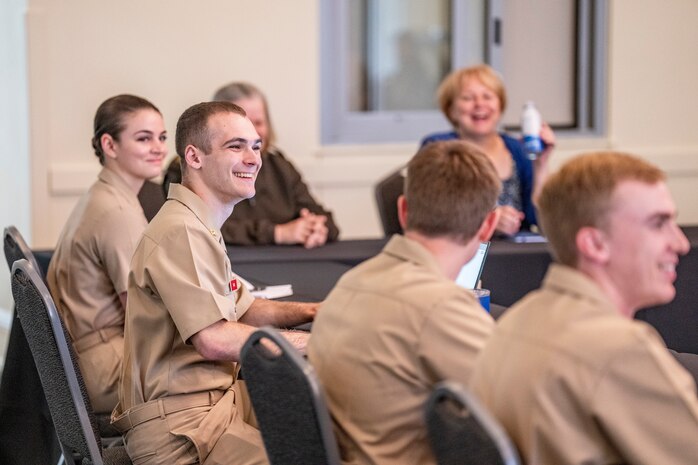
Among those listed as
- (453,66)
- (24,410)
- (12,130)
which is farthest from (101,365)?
(453,66)

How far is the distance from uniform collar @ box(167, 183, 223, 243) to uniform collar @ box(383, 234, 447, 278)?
656 mm

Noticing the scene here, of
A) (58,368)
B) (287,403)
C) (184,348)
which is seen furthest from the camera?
(184,348)

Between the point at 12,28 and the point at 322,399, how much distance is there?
365cm

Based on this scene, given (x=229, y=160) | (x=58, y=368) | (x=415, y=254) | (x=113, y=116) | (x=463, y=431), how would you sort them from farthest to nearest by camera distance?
(x=113, y=116) < (x=229, y=160) < (x=58, y=368) < (x=415, y=254) < (x=463, y=431)

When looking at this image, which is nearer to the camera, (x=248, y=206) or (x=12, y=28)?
(x=248, y=206)

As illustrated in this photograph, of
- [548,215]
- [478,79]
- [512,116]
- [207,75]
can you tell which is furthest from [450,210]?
[512,116]

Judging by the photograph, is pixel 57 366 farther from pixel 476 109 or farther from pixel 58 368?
pixel 476 109

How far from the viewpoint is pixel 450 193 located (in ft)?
5.98

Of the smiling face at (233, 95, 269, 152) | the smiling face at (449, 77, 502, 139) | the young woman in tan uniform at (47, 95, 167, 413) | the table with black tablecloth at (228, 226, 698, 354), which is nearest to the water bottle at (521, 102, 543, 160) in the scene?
the smiling face at (449, 77, 502, 139)

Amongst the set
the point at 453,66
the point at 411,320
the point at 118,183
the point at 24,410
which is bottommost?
the point at 24,410

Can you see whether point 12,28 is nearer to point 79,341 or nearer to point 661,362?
point 79,341

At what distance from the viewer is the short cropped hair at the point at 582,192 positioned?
1603mm

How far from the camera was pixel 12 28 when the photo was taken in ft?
15.9

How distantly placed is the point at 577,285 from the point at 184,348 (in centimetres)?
101
